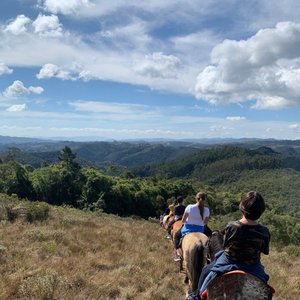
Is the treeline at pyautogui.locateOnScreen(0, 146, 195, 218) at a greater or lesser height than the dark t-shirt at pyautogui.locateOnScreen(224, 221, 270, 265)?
lesser

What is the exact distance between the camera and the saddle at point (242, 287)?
4.74 metres

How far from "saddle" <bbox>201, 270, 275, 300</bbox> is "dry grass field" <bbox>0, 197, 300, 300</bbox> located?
7.87 feet

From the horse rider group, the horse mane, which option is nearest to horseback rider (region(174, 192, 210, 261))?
the horse mane

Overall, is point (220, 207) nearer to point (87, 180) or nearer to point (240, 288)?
point (87, 180)

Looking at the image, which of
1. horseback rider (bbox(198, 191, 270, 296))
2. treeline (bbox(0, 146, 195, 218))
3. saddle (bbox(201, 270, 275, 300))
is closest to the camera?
horseback rider (bbox(198, 191, 270, 296))

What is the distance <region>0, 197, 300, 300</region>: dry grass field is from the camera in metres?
6.37

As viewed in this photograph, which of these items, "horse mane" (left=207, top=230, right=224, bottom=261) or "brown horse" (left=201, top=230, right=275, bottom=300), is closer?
"brown horse" (left=201, top=230, right=275, bottom=300)

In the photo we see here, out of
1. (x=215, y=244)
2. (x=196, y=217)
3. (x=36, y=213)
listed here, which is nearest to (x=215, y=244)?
(x=215, y=244)

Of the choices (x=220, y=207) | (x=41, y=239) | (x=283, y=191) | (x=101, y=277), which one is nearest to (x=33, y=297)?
(x=101, y=277)

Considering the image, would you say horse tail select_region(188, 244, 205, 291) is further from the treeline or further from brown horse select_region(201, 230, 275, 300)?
the treeline

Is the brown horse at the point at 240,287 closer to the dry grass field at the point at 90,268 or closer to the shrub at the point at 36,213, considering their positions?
the dry grass field at the point at 90,268

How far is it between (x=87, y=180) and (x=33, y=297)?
6869cm

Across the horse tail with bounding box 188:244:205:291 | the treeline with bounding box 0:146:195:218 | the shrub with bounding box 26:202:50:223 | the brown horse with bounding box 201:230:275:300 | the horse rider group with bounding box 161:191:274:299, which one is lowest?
the treeline with bounding box 0:146:195:218

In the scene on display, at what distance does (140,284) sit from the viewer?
7.41 m
